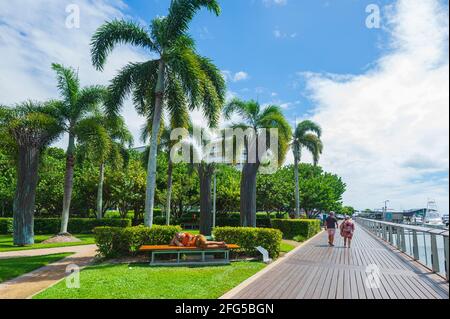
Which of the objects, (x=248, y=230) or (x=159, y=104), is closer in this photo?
(x=248, y=230)

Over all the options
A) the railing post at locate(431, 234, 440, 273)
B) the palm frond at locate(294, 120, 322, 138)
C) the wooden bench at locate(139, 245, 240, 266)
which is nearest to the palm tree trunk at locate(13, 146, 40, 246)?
the wooden bench at locate(139, 245, 240, 266)

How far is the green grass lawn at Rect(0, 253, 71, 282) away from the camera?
9773 millimetres

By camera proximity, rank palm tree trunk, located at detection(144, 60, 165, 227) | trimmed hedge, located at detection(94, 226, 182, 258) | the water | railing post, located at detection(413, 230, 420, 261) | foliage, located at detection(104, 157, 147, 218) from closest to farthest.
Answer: the water < railing post, located at detection(413, 230, 420, 261) < trimmed hedge, located at detection(94, 226, 182, 258) < palm tree trunk, located at detection(144, 60, 165, 227) < foliage, located at detection(104, 157, 147, 218)

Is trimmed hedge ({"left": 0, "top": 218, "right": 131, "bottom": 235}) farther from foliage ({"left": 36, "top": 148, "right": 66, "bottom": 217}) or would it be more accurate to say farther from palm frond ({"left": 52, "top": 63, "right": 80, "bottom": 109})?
palm frond ({"left": 52, "top": 63, "right": 80, "bottom": 109})

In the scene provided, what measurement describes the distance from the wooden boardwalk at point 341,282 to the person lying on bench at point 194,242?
1871 millimetres

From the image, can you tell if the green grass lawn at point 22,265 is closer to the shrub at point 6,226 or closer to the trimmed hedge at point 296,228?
the trimmed hedge at point 296,228

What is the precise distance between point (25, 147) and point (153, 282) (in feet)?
47.4

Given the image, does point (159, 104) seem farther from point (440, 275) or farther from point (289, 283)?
point (440, 275)

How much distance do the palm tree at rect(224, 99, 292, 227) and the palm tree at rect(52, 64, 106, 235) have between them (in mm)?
8171

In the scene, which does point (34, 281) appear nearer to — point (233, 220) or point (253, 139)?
point (253, 139)

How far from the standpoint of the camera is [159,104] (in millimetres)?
14477

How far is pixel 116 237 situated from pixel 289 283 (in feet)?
21.1
